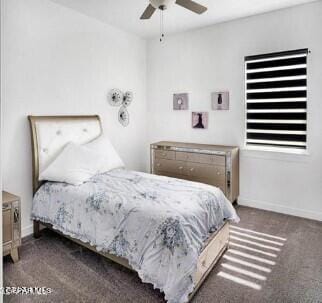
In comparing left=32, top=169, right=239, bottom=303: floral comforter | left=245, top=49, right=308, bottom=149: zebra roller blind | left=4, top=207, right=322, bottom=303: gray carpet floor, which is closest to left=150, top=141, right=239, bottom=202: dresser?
left=245, top=49, right=308, bottom=149: zebra roller blind

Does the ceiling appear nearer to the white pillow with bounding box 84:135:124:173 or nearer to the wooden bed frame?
the wooden bed frame

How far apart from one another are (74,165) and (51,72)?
119cm

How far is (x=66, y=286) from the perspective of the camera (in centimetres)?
209

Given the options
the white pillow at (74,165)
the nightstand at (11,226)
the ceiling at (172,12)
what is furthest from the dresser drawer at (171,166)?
the nightstand at (11,226)

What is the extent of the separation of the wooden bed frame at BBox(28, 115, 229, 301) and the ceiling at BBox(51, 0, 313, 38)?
4.49ft

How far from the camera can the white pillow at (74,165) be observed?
2.82 meters

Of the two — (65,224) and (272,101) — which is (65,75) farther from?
(272,101)

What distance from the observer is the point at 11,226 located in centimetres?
239

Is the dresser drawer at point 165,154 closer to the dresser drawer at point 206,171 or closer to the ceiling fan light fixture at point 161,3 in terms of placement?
the dresser drawer at point 206,171

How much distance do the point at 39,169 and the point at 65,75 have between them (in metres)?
1.24

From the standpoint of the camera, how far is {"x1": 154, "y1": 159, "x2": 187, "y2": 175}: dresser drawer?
3.92 m

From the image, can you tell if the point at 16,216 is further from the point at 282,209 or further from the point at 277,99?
the point at 277,99

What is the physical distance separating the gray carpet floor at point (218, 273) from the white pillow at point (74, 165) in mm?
691

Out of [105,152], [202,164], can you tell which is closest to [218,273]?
[202,164]
